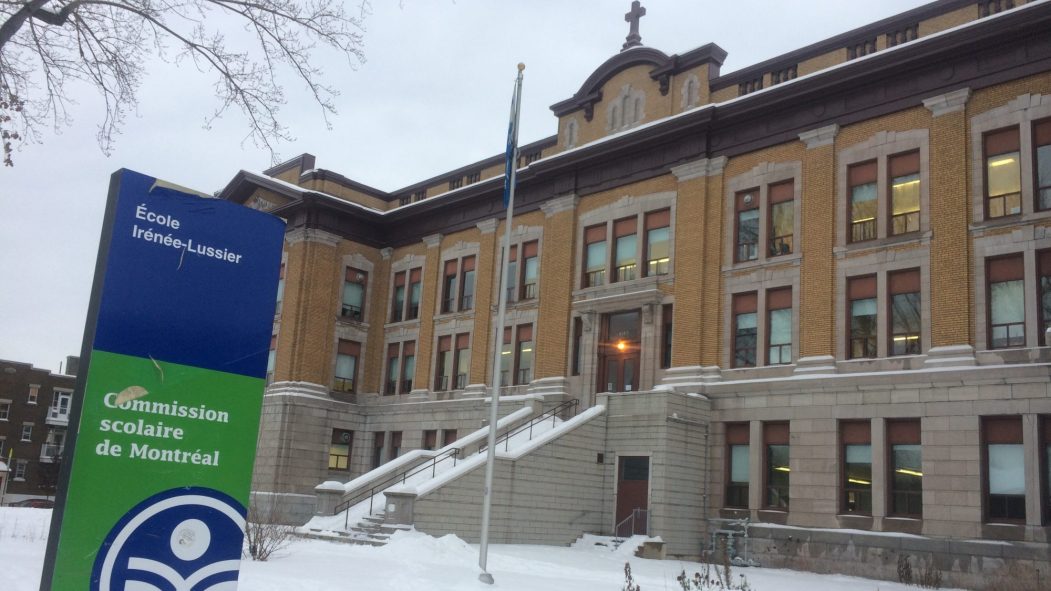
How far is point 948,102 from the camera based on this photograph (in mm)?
25812

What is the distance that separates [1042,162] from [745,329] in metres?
9.70

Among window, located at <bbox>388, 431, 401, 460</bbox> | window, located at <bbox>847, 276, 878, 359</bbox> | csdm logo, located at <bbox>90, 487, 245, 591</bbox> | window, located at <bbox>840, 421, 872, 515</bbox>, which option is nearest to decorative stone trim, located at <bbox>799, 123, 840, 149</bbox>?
window, located at <bbox>847, 276, 878, 359</bbox>

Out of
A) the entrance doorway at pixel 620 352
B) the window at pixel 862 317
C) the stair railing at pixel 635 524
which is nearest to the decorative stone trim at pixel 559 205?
the entrance doorway at pixel 620 352

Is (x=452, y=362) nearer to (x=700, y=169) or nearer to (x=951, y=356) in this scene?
(x=700, y=169)

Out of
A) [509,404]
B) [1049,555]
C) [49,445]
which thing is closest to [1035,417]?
[1049,555]

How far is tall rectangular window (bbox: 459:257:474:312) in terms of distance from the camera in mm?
40594

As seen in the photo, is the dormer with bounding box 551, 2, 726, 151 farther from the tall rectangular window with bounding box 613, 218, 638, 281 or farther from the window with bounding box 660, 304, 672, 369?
the window with bounding box 660, 304, 672, 369

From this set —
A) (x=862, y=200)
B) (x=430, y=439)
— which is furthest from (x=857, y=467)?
(x=430, y=439)

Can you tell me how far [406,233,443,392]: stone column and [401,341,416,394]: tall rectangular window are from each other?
881mm

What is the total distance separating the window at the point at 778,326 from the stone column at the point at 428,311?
17.0m

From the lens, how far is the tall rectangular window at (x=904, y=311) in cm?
2577

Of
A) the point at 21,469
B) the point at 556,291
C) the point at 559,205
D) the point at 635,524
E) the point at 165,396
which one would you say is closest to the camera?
the point at 165,396

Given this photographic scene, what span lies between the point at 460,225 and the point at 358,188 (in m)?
7.15

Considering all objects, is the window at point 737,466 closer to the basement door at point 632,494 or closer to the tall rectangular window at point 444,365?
the basement door at point 632,494
